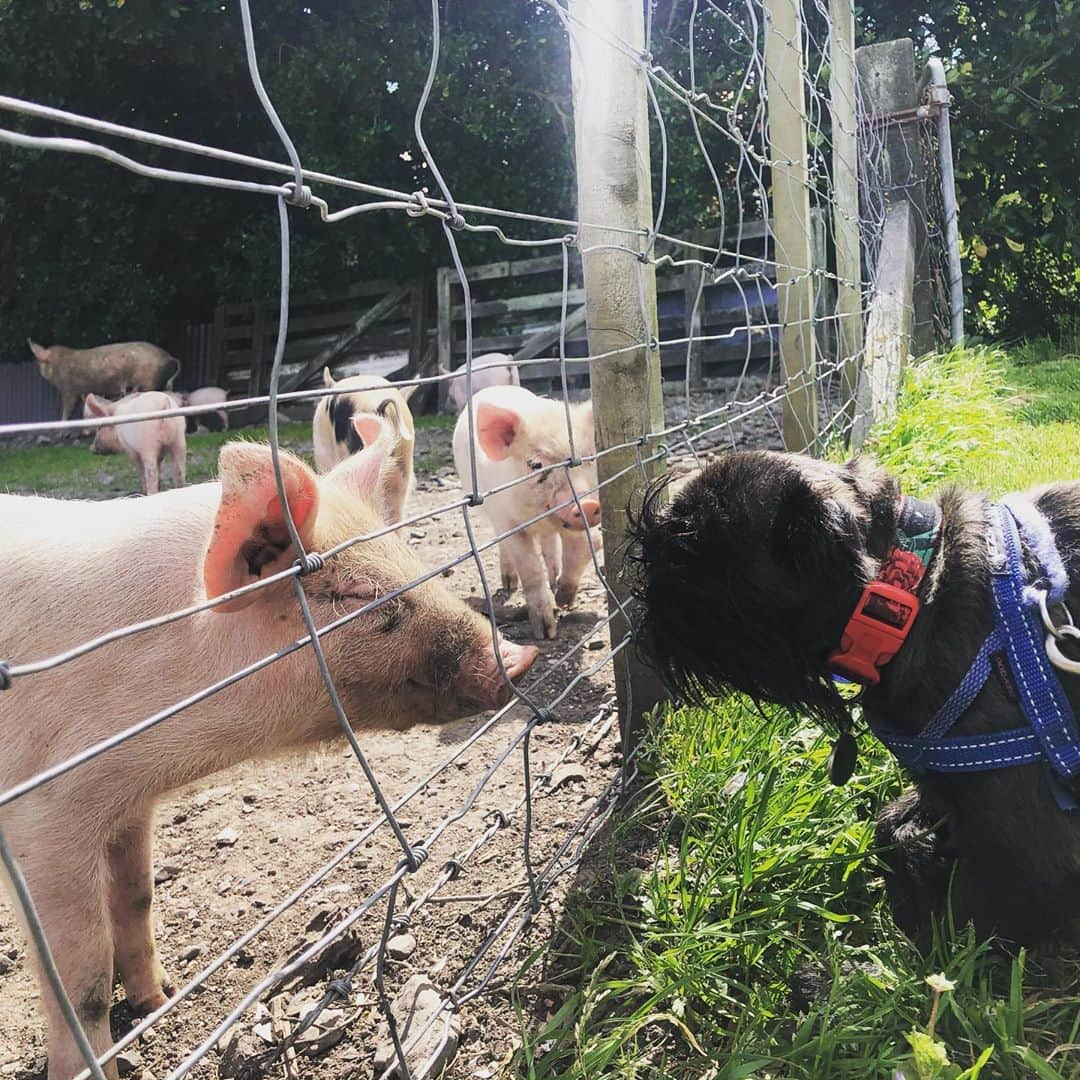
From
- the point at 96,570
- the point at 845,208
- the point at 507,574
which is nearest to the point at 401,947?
the point at 96,570

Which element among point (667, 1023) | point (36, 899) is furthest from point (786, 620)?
point (36, 899)

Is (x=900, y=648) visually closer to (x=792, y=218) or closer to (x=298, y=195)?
(x=298, y=195)

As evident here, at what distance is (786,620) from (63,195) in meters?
14.2

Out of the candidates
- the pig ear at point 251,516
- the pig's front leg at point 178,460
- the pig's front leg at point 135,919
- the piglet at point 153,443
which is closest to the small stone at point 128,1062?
Answer: the pig's front leg at point 135,919

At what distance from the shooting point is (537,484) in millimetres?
4070

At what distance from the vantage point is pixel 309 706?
1.79 meters

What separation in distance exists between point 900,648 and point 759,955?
0.59 meters

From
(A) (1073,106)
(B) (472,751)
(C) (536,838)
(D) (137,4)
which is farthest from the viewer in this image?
(D) (137,4)

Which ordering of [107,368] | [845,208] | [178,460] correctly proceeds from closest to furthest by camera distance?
1. [845,208]
2. [178,460]
3. [107,368]

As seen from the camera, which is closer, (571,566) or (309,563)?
(309,563)

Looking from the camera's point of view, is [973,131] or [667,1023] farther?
[973,131]

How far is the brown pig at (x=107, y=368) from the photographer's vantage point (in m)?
14.7

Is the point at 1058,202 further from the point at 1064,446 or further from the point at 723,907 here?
the point at 723,907

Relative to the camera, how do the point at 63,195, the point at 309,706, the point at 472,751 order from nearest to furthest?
the point at 309,706, the point at 472,751, the point at 63,195
